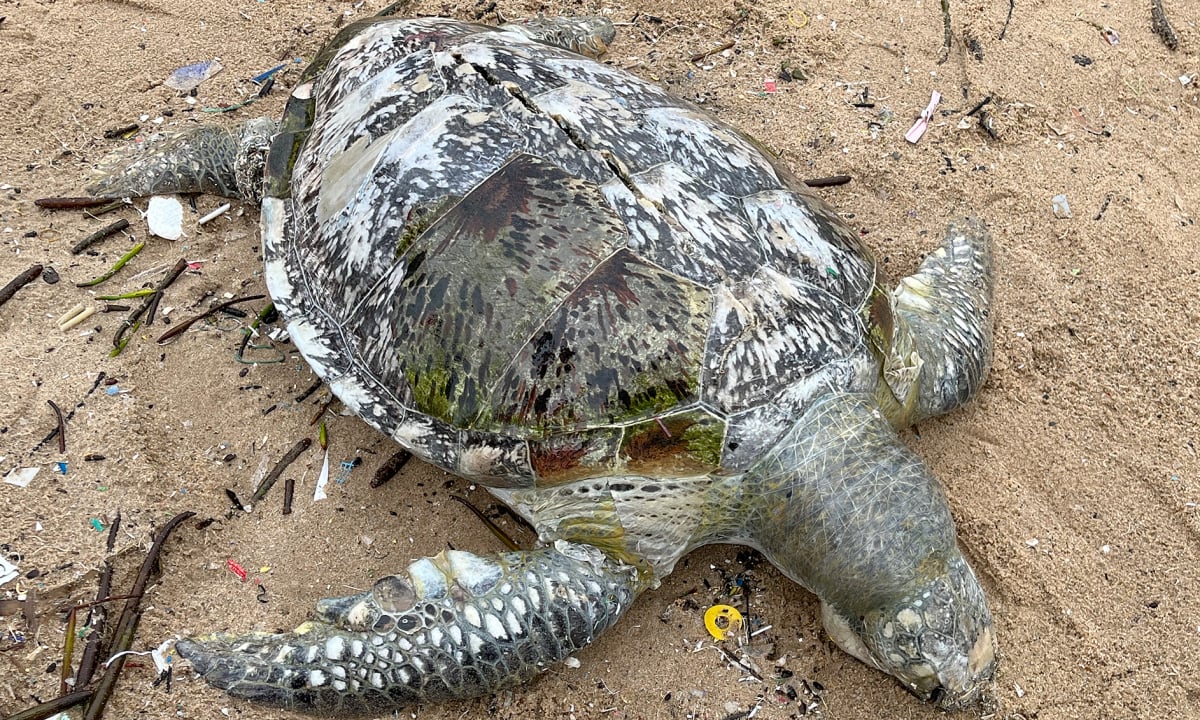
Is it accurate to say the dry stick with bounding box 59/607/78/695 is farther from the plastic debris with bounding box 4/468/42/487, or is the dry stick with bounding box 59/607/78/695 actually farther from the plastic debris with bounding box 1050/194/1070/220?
the plastic debris with bounding box 1050/194/1070/220

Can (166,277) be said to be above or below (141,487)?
above

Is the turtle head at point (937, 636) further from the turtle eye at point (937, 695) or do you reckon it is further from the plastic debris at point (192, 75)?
the plastic debris at point (192, 75)

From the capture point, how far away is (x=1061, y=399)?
3.01 m

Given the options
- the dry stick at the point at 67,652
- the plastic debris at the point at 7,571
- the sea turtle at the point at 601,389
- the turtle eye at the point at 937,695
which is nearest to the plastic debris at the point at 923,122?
the sea turtle at the point at 601,389

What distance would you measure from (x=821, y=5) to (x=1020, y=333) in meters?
2.23

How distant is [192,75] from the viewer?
4.15m

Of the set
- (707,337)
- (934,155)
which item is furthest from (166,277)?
(934,155)

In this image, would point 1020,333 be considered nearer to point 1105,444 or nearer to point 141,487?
point 1105,444

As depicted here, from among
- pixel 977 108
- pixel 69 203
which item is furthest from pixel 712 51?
pixel 69 203

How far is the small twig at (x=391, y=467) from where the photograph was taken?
2.84 metres

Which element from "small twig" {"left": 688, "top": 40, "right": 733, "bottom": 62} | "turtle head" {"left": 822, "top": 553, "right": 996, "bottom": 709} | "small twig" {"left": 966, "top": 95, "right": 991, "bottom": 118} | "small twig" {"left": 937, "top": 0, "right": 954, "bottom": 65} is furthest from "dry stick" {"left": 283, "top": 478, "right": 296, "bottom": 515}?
"small twig" {"left": 937, "top": 0, "right": 954, "bottom": 65}

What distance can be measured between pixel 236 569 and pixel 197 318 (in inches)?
44.1

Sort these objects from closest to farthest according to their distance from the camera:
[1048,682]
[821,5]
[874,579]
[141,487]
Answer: [874,579] → [1048,682] → [141,487] → [821,5]

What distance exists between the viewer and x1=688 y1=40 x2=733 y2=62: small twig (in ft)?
13.8
